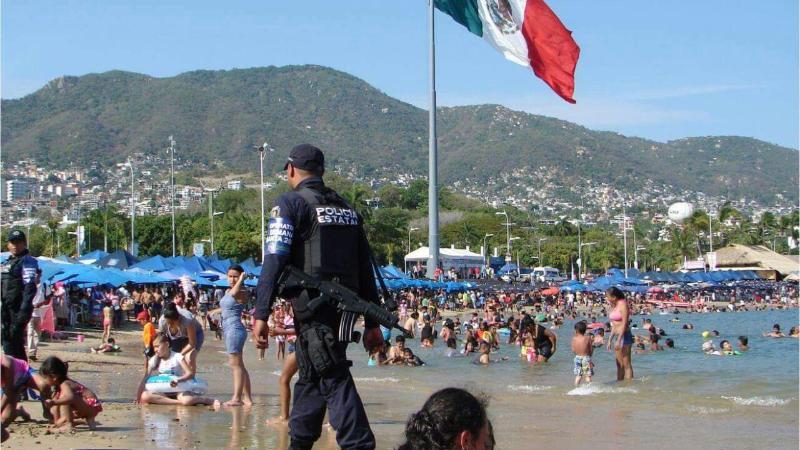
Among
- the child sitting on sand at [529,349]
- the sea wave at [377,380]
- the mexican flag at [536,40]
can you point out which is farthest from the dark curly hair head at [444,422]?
the child sitting on sand at [529,349]

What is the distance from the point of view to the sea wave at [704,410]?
1279 centimetres

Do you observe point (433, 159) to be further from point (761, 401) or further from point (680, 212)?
point (680, 212)

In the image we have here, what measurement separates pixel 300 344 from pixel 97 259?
35.5 metres

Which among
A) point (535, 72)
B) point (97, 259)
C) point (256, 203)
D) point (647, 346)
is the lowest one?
point (647, 346)

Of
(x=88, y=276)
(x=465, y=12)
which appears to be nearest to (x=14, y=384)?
(x=465, y=12)

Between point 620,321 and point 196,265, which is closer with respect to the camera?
point 620,321

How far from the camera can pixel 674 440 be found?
10.0m

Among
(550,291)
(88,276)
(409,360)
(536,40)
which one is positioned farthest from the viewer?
(550,291)

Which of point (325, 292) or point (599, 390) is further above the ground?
point (325, 292)

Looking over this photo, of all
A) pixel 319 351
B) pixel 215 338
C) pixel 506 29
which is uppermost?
pixel 506 29

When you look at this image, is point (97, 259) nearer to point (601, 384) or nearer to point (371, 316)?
point (601, 384)

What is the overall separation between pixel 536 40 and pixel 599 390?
8.03 m

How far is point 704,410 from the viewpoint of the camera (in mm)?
12992

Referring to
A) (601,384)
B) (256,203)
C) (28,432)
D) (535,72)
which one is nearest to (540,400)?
(601,384)
